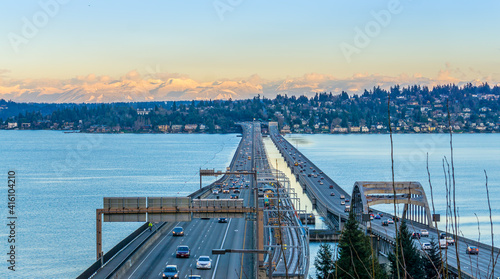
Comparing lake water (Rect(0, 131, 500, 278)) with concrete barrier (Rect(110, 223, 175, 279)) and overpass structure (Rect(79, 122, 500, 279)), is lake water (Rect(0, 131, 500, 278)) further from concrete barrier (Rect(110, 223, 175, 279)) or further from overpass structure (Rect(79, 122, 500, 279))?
overpass structure (Rect(79, 122, 500, 279))

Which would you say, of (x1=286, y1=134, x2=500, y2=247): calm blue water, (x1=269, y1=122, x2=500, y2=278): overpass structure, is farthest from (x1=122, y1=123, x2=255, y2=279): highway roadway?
(x1=286, y1=134, x2=500, y2=247): calm blue water

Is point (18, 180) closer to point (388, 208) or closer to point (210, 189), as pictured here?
point (210, 189)

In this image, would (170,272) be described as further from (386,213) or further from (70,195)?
(70,195)

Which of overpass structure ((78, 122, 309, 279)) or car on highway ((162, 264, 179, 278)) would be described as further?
overpass structure ((78, 122, 309, 279))

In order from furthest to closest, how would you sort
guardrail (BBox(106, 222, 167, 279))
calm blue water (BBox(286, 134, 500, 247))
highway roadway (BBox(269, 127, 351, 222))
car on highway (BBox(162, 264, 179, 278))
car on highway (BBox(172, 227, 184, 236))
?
highway roadway (BBox(269, 127, 351, 222)), calm blue water (BBox(286, 134, 500, 247)), car on highway (BBox(172, 227, 184, 236)), car on highway (BBox(162, 264, 179, 278)), guardrail (BBox(106, 222, 167, 279))

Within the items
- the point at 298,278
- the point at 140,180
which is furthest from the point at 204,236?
the point at 140,180

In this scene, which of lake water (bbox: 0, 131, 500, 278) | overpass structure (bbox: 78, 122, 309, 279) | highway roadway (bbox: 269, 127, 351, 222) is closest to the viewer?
overpass structure (bbox: 78, 122, 309, 279)

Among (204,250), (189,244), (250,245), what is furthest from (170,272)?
(189,244)

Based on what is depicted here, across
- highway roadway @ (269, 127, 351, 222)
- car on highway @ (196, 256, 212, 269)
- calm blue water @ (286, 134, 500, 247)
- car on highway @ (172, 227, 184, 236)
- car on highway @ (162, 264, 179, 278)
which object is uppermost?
car on highway @ (162, 264, 179, 278)

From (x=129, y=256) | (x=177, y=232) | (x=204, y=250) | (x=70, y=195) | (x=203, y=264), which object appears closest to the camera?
(x=203, y=264)

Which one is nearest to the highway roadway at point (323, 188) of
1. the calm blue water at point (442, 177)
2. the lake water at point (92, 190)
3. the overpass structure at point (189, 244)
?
the calm blue water at point (442, 177)

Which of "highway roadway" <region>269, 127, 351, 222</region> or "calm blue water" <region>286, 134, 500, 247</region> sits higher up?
"highway roadway" <region>269, 127, 351, 222</region>

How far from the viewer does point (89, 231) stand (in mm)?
54000

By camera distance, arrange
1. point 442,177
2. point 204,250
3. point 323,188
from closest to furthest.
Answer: point 204,250 → point 323,188 → point 442,177
